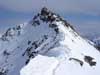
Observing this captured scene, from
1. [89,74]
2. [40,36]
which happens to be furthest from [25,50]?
[89,74]

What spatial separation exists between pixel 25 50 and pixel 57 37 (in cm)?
3900

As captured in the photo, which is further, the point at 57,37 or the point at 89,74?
the point at 57,37

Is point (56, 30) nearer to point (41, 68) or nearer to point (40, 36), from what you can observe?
point (40, 36)

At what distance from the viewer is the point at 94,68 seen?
12412cm

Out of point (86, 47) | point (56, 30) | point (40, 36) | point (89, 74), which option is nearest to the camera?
point (89, 74)

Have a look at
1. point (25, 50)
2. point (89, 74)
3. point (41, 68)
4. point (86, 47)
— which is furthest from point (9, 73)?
point (41, 68)

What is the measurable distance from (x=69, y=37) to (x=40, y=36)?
32.7 m

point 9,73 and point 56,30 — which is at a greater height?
point 56,30

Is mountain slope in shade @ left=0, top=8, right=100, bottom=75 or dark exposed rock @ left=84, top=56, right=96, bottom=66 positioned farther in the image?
dark exposed rock @ left=84, top=56, right=96, bottom=66

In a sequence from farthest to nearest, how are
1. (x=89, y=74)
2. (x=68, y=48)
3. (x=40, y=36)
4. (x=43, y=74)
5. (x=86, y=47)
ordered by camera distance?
(x=40, y=36) < (x=86, y=47) < (x=68, y=48) < (x=89, y=74) < (x=43, y=74)

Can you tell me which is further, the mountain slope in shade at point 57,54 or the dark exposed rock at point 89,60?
the dark exposed rock at point 89,60

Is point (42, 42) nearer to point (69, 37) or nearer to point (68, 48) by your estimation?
point (69, 37)

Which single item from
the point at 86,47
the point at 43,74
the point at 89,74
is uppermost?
the point at 86,47

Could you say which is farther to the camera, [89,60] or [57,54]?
[89,60]
